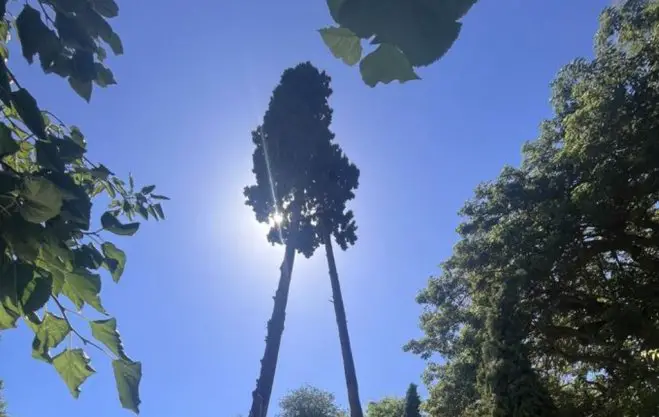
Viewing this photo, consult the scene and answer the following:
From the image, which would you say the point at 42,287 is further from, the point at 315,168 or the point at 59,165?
the point at 315,168

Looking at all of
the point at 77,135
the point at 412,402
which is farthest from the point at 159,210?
the point at 412,402

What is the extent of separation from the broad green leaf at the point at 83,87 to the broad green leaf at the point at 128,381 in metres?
0.77

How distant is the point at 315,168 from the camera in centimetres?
1642


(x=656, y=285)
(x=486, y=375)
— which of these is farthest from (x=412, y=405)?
(x=656, y=285)

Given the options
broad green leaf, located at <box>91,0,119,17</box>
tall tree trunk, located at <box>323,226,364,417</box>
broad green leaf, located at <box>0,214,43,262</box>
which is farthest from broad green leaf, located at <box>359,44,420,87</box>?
tall tree trunk, located at <box>323,226,364,417</box>

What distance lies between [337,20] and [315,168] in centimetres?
1579

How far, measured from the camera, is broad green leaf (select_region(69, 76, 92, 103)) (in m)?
1.37

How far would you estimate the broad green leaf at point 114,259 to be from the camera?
1.38 metres

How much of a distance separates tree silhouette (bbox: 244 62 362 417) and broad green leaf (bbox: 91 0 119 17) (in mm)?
14012

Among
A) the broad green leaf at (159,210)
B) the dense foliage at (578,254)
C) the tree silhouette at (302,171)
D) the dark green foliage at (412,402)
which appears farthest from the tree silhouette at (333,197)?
the dark green foliage at (412,402)

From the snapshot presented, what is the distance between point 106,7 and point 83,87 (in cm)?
24

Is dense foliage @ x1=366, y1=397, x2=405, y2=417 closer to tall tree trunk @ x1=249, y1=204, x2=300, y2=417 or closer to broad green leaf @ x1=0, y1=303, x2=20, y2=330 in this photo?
tall tree trunk @ x1=249, y1=204, x2=300, y2=417

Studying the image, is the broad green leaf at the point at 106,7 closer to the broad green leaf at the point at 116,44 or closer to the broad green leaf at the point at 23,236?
the broad green leaf at the point at 116,44

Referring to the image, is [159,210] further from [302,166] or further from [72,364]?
[302,166]
